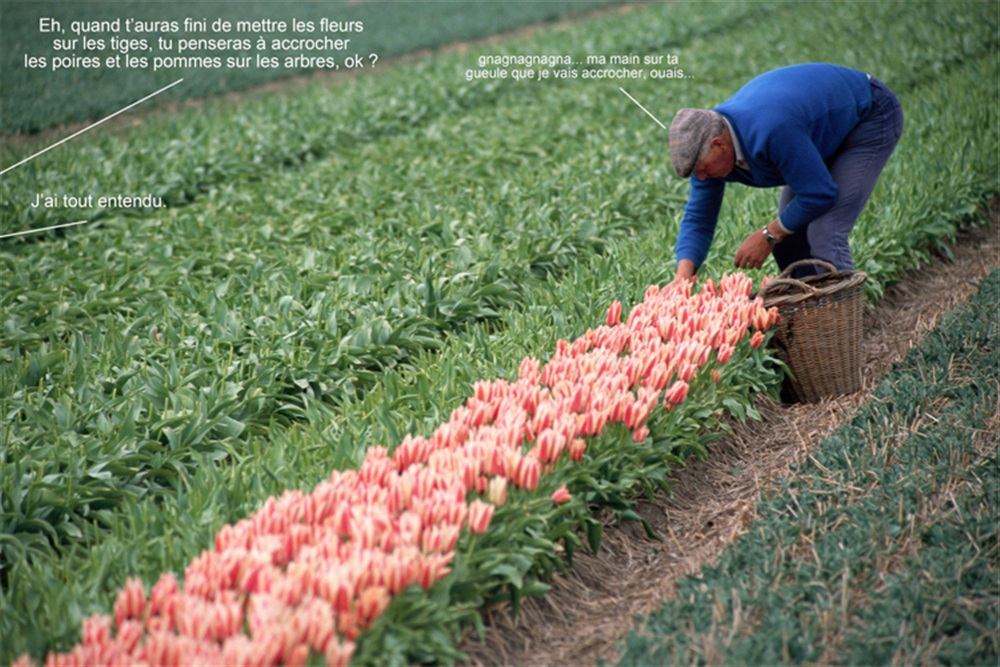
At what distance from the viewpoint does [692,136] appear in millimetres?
3830

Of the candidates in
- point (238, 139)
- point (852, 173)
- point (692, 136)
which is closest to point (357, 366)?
point (692, 136)

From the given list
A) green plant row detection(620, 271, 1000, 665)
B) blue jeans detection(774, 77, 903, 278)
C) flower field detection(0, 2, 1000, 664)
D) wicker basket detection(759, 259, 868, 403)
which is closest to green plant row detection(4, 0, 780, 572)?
flower field detection(0, 2, 1000, 664)

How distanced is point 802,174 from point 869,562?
177 cm

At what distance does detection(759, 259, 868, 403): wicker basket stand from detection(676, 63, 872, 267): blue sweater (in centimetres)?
30

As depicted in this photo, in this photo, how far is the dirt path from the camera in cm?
284

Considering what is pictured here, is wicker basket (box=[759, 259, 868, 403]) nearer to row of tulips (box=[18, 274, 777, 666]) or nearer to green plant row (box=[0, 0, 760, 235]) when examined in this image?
row of tulips (box=[18, 274, 777, 666])

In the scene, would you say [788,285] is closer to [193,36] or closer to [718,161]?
[718,161]

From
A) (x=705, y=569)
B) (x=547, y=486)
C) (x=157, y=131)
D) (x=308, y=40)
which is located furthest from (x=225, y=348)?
(x=308, y=40)

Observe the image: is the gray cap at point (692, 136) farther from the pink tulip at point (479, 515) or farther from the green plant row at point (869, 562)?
the pink tulip at point (479, 515)

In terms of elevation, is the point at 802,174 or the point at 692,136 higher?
the point at 692,136

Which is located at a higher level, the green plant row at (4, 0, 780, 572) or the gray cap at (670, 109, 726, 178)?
the gray cap at (670, 109, 726, 178)

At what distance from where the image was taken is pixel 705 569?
2957 mm

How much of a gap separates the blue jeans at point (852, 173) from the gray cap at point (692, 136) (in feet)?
2.26

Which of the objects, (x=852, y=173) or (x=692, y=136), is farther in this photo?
(x=852, y=173)
